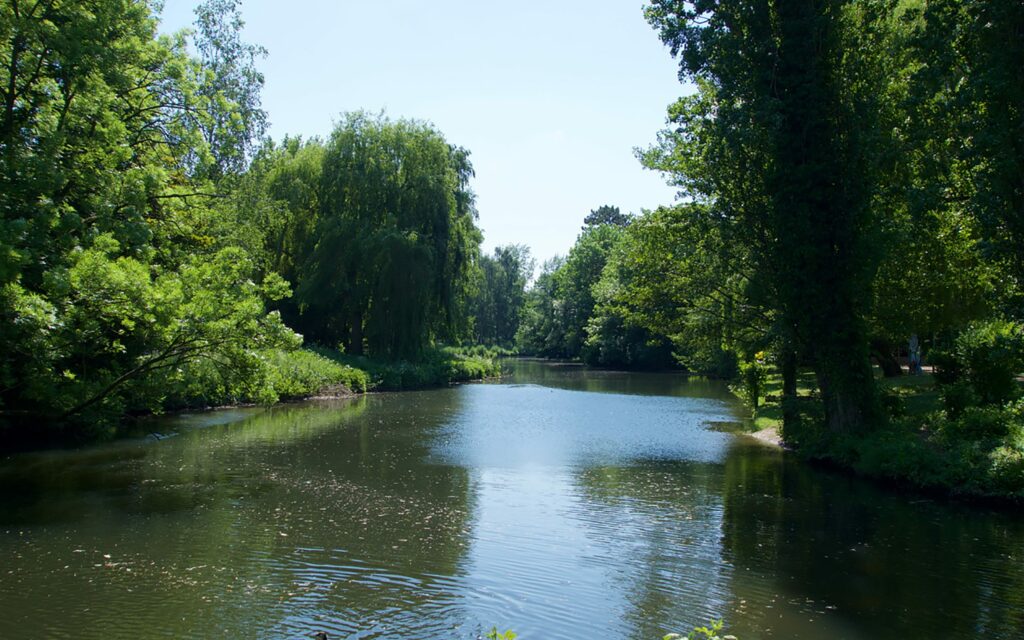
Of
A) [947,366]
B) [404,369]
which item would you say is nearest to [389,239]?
[404,369]

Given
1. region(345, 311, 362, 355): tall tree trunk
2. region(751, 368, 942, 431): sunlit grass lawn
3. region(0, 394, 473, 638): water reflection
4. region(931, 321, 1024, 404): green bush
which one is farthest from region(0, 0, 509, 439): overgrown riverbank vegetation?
region(931, 321, 1024, 404): green bush

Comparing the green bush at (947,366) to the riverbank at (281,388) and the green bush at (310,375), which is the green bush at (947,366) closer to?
the riverbank at (281,388)

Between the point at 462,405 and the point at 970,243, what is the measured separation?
803 inches

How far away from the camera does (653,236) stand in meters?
23.6


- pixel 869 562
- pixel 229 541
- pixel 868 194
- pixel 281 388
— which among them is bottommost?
pixel 229 541

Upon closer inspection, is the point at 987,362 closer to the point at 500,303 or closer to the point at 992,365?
the point at 992,365

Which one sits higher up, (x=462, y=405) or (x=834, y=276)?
(x=834, y=276)

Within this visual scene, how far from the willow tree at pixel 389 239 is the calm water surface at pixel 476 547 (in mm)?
19433

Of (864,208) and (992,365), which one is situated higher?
(864,208)

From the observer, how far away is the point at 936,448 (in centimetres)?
1559

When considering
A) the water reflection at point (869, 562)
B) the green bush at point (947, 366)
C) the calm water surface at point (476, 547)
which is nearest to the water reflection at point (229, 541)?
the calm water surface at point (476, 547)

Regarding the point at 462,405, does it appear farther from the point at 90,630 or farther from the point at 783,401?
the point at 90,630

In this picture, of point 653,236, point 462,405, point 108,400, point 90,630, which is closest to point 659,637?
point 90,630

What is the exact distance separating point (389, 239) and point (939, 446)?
28325 mm
